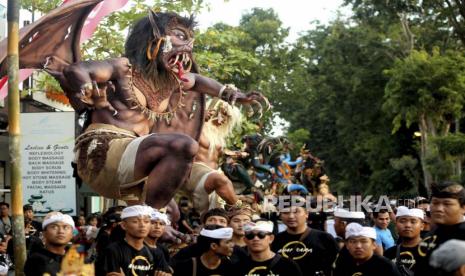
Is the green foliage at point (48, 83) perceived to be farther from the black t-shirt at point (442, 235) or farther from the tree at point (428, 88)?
the black t-shirt at point (442, 235)

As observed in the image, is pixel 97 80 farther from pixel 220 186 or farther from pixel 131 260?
pixel 131 260

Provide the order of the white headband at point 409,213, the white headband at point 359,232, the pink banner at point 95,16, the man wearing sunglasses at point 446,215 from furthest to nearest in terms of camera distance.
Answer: the pink banner at point 95,16
the white headband at point 409,213
the white headband at point 359,232
the man wearing sunglasses at point 446,215

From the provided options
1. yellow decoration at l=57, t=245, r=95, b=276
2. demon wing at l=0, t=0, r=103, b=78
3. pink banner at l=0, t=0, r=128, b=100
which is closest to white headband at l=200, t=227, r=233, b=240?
yellow decoration at l=57, t=245, r=95, b=276

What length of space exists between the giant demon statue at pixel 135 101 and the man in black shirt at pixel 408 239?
2026mm

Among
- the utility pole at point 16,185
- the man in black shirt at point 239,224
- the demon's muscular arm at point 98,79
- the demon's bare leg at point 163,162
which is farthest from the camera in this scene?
the demon's muscular arm at point 98,79

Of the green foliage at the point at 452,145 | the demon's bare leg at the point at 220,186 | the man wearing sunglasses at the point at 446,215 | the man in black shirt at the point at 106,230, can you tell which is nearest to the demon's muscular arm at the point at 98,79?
the demon's bare leg at the point at 220,186

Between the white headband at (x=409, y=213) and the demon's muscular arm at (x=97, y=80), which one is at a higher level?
the demon's muscular arm at (x=97, y=80)

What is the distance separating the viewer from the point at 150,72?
10734 millimetres

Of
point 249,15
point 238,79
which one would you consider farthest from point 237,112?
point 249,15

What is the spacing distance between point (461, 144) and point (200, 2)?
1017cm

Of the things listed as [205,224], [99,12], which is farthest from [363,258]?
[99,12]

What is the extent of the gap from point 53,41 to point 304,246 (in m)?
3.57

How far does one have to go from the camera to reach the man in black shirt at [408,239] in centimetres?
891

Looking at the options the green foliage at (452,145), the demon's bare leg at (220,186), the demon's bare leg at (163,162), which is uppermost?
the green foliage at (452,145)
